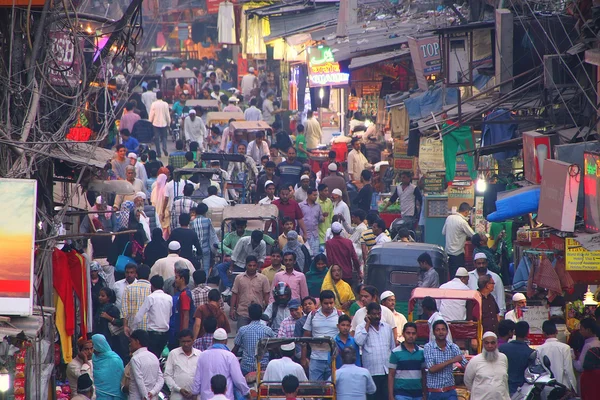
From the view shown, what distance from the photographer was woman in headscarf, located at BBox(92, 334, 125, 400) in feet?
41.8

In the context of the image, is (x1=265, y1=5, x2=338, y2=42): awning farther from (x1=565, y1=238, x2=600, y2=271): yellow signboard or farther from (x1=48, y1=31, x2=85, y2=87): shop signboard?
(x1=48, y1=31, x2=85, y2=87): shop signboard

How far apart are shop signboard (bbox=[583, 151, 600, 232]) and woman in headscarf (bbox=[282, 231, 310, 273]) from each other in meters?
4.91

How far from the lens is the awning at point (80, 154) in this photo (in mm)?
11906

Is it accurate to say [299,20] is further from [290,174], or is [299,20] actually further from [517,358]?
[517,358]

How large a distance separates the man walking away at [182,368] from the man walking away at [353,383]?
63.9 inches

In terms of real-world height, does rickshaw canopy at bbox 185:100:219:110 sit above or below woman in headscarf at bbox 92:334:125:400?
above

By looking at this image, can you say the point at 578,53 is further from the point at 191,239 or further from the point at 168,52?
the point at 168,52

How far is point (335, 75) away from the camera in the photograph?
31000mm

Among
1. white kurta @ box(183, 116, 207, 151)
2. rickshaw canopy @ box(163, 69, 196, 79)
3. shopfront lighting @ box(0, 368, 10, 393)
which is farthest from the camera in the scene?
rickshaw canopy @ box(163, 69, 196, 79)

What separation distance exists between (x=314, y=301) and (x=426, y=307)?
53.2 inches

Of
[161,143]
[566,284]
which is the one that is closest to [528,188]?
[566,284]

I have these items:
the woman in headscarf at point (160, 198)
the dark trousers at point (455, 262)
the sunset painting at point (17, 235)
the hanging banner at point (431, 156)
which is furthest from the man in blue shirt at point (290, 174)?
the sunset painting at point (17, 235)

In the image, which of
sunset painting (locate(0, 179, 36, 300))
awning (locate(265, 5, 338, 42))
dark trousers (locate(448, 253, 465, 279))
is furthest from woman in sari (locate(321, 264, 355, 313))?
awning (locate(265, 5, 338, 42))

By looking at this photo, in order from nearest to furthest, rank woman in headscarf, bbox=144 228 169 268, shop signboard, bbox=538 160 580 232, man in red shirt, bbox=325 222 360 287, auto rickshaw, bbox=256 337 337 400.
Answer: auto rickshaw, bbox=256 337 337 400, shop signboard, bbox=538 160 580 232, man in red shirt, bbox=325 222 360 287, woman in headscarf, bbox=144 228 169 268
